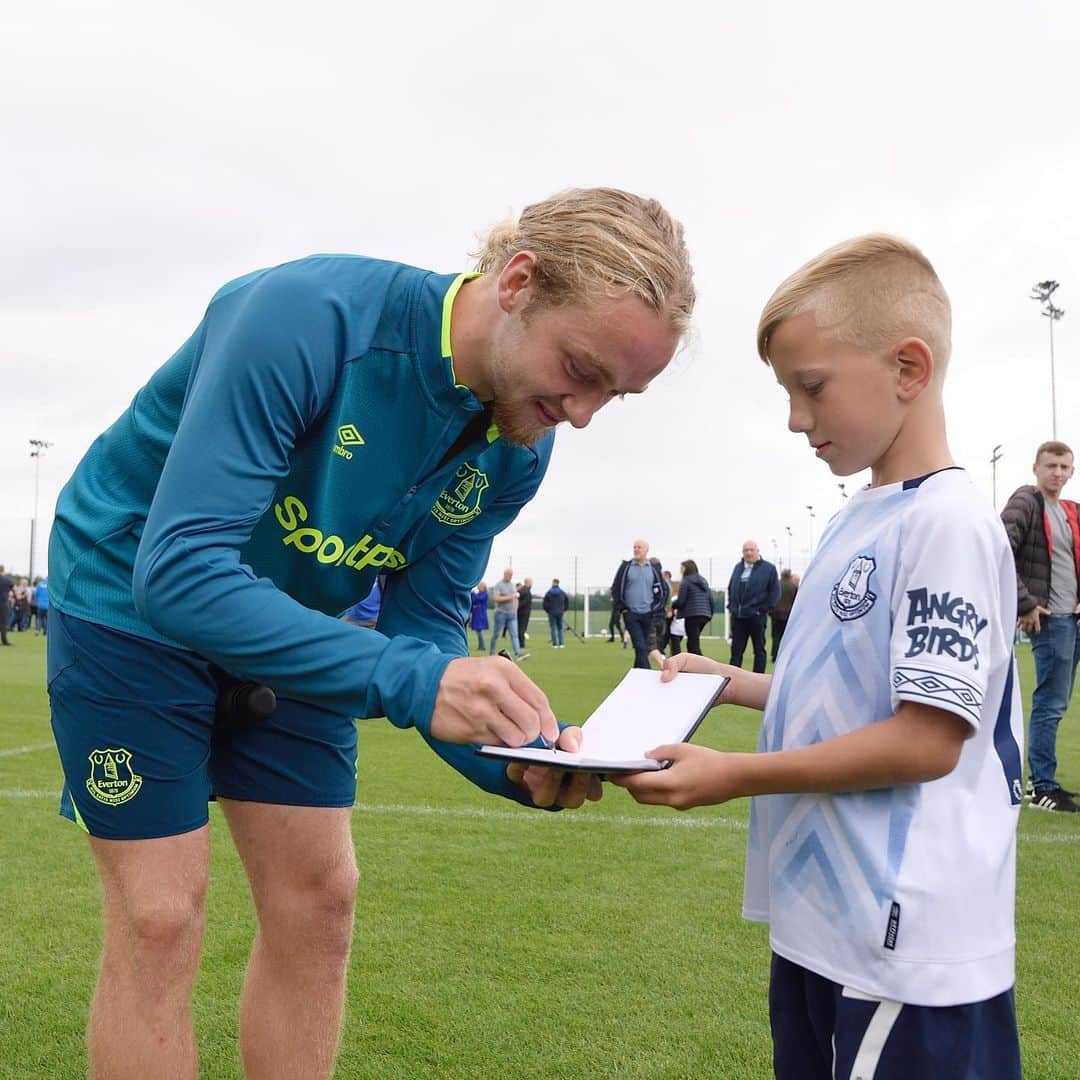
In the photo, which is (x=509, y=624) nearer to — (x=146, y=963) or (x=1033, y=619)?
(x=1033, y=619)

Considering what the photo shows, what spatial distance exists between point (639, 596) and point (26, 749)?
9.26 meters

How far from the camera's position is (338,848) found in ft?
7.88

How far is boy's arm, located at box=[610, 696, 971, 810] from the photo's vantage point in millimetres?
1580

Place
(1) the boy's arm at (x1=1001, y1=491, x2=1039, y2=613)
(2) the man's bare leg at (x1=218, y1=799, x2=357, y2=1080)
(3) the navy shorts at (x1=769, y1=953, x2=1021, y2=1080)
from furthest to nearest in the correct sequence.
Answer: (1) the boy's arm at (x1=1001, y1=491, x2=1039, y2=613)
(2) the man's bare leg at (x1=218, y1=799, x2=357, y2=1080)
(3) the navy shorts at (x1=769, y1=953, x2=1021, y2=1080)

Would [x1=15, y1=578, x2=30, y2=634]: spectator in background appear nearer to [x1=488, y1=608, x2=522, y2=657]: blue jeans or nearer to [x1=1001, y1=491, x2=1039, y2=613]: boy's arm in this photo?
[x1=488, y1=608, x2=522, y2=657]: blue jeans

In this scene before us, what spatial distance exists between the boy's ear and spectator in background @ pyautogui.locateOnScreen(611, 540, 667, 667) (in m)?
13.6

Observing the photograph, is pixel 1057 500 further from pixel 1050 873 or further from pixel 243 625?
pixel 243 625

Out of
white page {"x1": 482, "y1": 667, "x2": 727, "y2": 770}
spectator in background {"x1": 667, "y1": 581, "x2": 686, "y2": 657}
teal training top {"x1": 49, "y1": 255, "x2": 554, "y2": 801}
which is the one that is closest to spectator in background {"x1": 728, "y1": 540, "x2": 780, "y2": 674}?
spectator in background {"x1": 667, "y1": 581, "x2": 686, "y2": 657}

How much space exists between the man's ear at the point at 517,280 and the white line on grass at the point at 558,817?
410 cm

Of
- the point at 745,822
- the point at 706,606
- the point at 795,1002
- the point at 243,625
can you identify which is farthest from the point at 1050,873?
the point at 706,606

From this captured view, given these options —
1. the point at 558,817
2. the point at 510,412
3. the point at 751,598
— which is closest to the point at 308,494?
the point at 510,412

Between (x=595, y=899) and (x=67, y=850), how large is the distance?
2400mm

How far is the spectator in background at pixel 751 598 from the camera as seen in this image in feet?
46.9

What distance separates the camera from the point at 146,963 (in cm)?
203
